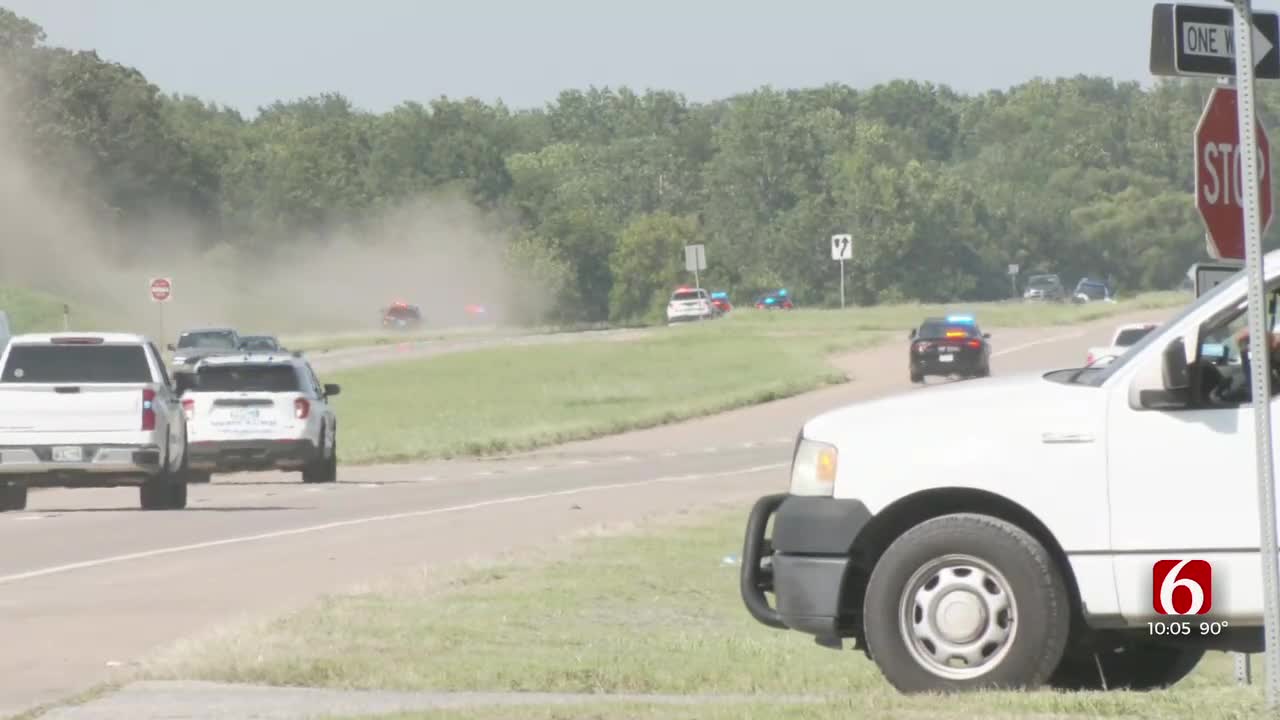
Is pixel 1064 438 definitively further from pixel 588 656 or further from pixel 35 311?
pixel 35 311

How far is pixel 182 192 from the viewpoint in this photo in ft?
432

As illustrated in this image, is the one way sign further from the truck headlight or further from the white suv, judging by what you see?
the white suv

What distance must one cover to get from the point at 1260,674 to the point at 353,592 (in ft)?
19.8

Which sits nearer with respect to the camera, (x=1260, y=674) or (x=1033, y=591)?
(x=1033, y=591)

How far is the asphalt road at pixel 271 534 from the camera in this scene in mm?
15539

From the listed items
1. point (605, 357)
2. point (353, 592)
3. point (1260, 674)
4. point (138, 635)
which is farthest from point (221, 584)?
point (605, 357)

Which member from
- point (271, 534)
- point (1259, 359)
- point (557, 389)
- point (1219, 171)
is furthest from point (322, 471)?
point (557, 389)

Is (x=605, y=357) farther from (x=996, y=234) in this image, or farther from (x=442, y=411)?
(x=996, y=234)

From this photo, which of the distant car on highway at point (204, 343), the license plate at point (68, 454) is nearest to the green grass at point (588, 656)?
the license plate at point (68, 454)

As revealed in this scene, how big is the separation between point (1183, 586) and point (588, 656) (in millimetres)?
4016

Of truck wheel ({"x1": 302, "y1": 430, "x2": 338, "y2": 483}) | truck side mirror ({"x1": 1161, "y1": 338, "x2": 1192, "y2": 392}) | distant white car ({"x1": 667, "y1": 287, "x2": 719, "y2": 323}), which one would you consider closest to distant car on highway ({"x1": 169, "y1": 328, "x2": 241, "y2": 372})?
truck wheel ({"x1": 302, "y1": 430, "x2": 338, "y2": 483})

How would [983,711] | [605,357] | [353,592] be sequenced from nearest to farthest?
[983,711], [353,592], [605,357]

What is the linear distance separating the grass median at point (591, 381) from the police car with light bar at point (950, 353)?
116 inches

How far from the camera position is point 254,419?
33.9 metres
